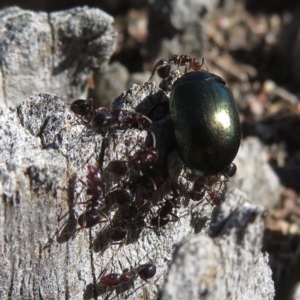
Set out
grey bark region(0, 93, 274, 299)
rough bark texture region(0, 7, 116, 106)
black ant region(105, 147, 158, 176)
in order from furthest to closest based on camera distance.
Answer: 1. rough bark texture region(0, 7, 116, 106)
2. black ant region(105, 147, 158, 176)
3. grey bark region(0, 93, 274, 299)

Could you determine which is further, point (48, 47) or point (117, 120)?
point (48, 47)

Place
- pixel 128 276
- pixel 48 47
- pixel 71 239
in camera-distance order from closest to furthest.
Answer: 1. pixel 71 239
2. pixel 128 276
3. pixel 48 47

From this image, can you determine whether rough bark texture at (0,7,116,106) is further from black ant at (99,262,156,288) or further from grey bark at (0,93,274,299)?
black ant at (99,262,156,288)

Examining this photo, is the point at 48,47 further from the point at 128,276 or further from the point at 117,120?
the point at 128,276

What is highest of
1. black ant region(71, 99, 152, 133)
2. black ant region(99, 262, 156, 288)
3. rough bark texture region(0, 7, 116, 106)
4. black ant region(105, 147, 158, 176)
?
black ant region(71, 99, 152, 133)

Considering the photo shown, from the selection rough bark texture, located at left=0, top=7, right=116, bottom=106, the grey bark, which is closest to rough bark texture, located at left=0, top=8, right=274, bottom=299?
the grey bark

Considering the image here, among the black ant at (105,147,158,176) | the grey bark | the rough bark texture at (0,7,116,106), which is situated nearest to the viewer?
the grey bark

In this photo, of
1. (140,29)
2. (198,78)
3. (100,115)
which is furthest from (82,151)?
(140,29)

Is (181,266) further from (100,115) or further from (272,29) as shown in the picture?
(272,29)

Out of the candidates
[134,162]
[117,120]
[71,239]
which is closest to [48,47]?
[117,120]

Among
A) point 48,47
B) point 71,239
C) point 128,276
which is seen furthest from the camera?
point 48,47
